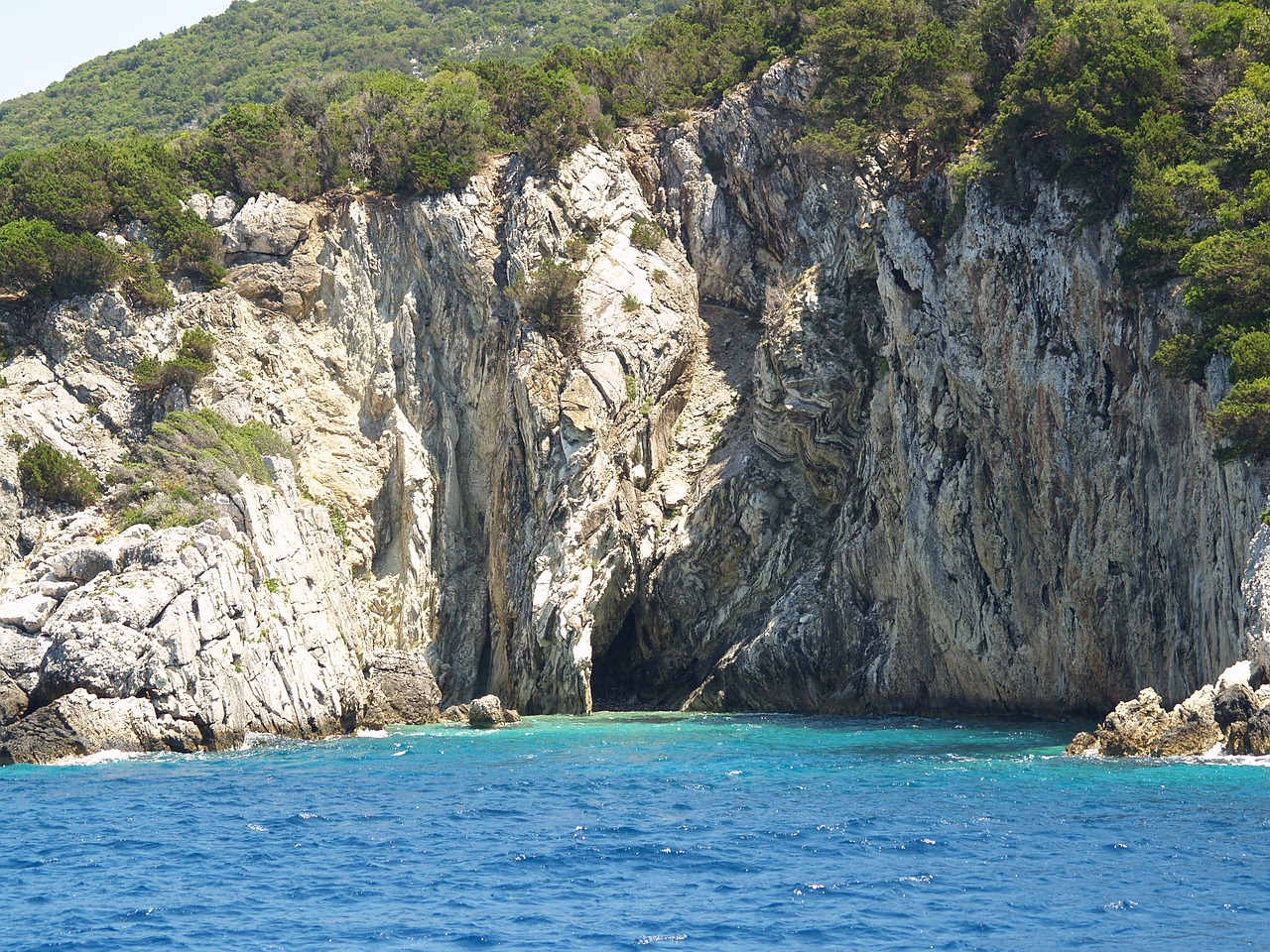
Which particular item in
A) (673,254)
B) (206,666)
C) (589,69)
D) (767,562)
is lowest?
(206,666)

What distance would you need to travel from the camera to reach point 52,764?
116ft

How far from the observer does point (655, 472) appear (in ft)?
173

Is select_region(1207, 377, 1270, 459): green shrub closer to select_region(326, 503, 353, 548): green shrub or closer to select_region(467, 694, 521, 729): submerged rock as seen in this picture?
select_region(467, 694, 521, 729): submerged rock

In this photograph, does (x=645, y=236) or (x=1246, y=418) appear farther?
(x=645, y=236)

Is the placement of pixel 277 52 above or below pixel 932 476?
above

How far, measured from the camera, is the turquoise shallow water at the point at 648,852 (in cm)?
1789

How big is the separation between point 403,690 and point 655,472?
13119mm

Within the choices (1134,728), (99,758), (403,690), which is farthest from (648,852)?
(403,690)

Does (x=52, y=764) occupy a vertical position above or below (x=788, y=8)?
below

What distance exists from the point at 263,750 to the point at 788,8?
4049 centimetres

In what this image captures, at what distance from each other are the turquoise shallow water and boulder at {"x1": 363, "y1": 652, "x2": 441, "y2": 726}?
10708 mm

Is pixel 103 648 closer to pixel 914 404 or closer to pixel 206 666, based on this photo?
pixel 206 666

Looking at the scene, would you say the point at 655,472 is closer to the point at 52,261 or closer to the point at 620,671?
the point at 620,671

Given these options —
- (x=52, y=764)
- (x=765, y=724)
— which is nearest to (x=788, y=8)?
(x=765, y=724)
